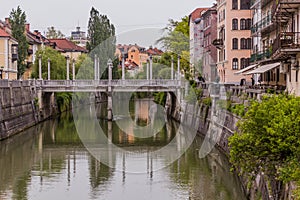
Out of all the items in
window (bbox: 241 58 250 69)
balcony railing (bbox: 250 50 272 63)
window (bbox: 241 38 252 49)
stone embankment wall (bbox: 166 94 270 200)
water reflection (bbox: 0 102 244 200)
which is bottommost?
water reflection (bbox: 0 102 244 200)

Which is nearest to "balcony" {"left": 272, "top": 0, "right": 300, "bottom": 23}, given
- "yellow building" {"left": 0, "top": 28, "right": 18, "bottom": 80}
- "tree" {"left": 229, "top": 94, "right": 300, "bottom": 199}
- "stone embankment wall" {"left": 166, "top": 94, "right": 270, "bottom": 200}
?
"stone embankment wall" {"left": 166, "top": 94, "right": 270, "bottom": 200}

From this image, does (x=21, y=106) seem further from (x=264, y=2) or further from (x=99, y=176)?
(x=99, y=176)

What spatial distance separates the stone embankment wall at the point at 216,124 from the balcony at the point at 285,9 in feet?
17.8

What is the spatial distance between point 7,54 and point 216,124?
34089 millimetres

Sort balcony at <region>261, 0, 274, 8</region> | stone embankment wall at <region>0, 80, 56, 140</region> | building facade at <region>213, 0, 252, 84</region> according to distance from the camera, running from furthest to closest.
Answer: building facade at <region>213, 0, 252, 84</region>, stone embankment wall at <region>0, 80, 56, 140</region>, balcony at <region>261, 0, 274, 8</region>

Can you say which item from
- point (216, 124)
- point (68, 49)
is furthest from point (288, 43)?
point (68, 49)

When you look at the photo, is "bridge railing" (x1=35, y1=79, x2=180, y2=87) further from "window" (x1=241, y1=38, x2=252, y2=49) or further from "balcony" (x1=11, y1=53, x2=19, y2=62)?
"balcony" (x1=11, y1=53, x2=19, y2=62)

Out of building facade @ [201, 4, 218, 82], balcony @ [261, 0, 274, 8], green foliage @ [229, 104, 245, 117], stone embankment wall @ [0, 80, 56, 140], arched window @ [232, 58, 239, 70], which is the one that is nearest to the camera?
green foliage @ [229, 104, 245, 117]

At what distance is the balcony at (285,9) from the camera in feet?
93.9

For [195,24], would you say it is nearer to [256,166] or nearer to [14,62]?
[14,62]

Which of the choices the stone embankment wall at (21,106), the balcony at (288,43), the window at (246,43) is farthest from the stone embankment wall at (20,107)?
the balcony at (288,43)

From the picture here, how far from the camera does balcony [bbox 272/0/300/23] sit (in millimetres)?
28634

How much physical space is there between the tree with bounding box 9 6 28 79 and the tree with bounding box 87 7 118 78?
9974 millimetres

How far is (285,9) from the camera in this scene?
3020 centimetres
